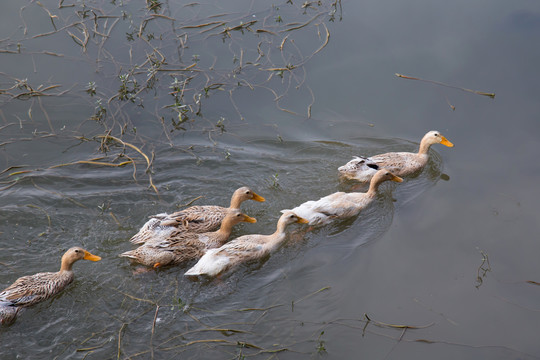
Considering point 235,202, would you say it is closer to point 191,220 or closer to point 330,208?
point 191,220

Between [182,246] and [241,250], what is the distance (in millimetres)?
639

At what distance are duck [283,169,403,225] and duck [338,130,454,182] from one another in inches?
10.0

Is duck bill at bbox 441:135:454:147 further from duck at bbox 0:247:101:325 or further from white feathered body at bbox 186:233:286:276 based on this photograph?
duck at bbox 0:247:101:325

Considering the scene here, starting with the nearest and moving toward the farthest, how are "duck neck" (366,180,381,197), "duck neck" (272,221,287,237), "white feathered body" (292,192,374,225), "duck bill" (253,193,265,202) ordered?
"duck neck" (272,221,287,237) < "white feathered body" (292,192,374,225) < "duck bill" (253,193,265,202) < "duck neck" (366,180,381,197)

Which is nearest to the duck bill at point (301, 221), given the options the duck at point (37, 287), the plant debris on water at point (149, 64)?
the plant debris on water at point (149, 64)

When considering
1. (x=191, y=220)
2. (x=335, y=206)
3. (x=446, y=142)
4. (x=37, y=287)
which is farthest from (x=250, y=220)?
(x=446, y=142)

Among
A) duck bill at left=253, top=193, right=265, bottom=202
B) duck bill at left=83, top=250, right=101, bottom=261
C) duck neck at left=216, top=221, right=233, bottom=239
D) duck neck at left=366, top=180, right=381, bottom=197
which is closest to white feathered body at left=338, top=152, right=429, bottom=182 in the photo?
duck neck at left=366, top=180, right=381, bottom=197

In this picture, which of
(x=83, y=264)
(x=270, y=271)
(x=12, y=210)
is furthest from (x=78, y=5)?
(x=270, y=271)

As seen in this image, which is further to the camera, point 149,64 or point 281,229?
point 149,64

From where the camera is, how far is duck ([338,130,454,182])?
7.79 metres

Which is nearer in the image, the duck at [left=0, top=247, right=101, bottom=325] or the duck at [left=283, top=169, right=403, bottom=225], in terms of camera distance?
the duck at [left=0, top=247, right=101, bottom=325]

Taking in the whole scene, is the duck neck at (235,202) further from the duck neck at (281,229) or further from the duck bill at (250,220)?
the duck neck at (281,229)

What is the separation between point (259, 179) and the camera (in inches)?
306

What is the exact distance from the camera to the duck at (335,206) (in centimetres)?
702
